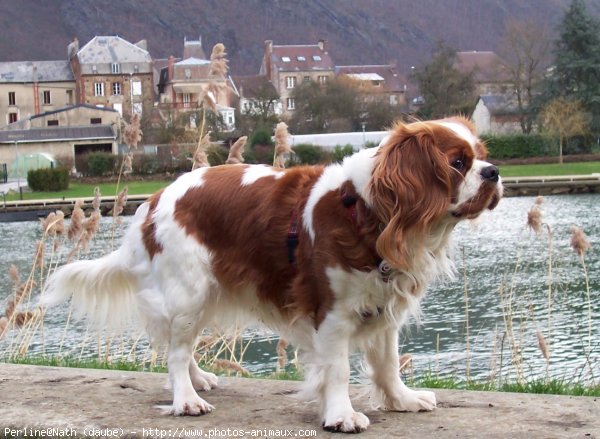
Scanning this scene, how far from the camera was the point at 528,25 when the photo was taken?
294ft

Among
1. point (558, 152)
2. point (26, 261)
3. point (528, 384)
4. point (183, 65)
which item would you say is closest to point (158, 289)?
point (528, 384)

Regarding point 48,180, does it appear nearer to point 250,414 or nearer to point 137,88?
point 250,414

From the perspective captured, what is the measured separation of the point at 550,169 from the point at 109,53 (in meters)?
65.7

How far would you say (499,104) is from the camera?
8456 cm

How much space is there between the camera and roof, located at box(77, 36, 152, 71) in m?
109

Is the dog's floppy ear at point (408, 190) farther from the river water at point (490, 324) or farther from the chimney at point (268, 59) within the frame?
the chimney at point (268, 59)

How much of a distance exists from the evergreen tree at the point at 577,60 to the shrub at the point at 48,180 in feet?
113

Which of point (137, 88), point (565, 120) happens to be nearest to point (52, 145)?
point (565, 120)

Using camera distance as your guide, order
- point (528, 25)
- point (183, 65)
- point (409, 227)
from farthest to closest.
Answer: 1. point (183, 65)
2. point (528, 25)
3. point (409, 227)

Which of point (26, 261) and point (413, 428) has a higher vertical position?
point (413, 428)

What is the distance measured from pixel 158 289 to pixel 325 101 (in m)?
86.4

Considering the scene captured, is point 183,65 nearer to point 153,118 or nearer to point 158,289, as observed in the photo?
point 153,118

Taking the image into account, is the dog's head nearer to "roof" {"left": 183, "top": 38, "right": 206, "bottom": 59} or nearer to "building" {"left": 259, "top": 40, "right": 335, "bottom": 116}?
"building" {"left": 259, "top": 40, "right": 335, "bottom": 116}

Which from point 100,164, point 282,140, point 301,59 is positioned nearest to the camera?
point 282,140
